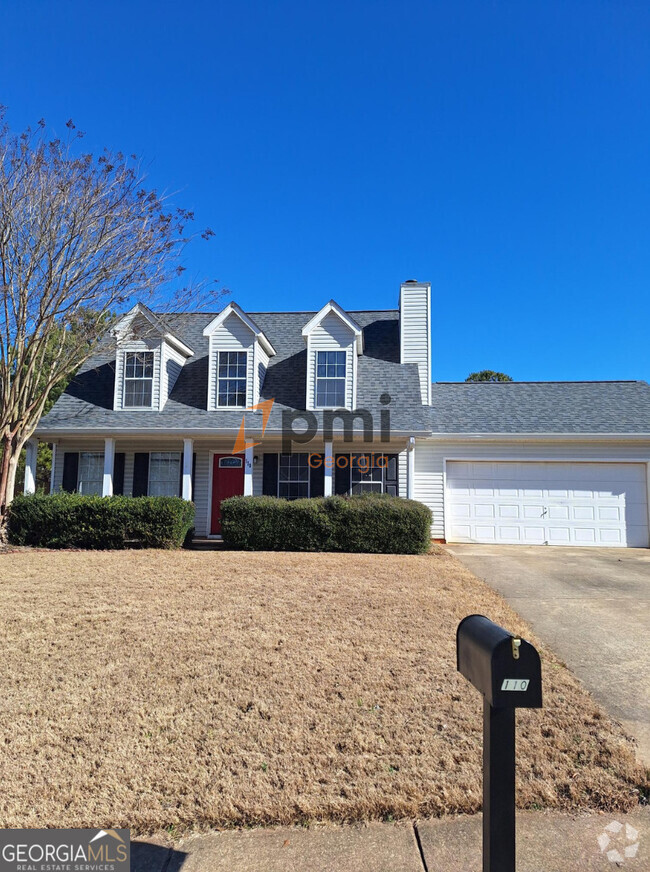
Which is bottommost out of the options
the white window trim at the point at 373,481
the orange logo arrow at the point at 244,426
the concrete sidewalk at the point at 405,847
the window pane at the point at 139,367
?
the concrete sidewalk at the point at 405,847

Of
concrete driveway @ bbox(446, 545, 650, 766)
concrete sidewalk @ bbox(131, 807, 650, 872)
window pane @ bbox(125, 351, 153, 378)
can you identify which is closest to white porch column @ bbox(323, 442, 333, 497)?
concrete driveway @ bbox(446, 545, 650, 766)

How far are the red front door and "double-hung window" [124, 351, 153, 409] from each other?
97.2 inches

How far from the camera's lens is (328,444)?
13.7m

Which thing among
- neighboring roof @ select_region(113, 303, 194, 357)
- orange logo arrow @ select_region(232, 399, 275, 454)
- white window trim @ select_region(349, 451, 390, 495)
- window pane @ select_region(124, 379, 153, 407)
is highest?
neighboring roof @ select_region(113, 303, 194, 357)

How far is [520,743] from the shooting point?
351 centimetres

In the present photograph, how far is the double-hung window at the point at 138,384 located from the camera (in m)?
14.6

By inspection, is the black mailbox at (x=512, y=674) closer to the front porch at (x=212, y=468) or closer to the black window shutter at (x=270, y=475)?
the front porch at (x=212, y=468)

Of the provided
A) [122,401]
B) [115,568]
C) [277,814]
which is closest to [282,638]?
[277,814]

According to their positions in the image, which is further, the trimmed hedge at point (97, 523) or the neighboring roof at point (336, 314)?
the neighboring roof at point (336, 314)

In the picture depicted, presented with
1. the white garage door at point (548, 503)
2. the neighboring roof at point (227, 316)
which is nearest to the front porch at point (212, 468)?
the white garage door at point (548, 503)

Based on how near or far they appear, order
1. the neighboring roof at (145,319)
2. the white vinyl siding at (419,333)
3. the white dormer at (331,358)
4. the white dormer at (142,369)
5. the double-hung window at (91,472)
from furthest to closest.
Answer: the white vinyl siding at (419,333)
the double-hung window at (91,472)
the white dormer at (331,358)
the white dormer at (142,369)
the neighboring roof at (145,319)

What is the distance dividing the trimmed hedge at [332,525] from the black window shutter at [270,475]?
251cm

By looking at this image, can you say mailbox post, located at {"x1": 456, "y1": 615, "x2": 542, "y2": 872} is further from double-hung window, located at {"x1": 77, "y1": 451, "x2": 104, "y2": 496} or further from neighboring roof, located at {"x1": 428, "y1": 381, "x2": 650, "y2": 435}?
double-hung window, located at {"x1": 77, "y1": 451, "x2": 104, "y2": 496}

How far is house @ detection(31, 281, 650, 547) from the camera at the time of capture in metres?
14.0
